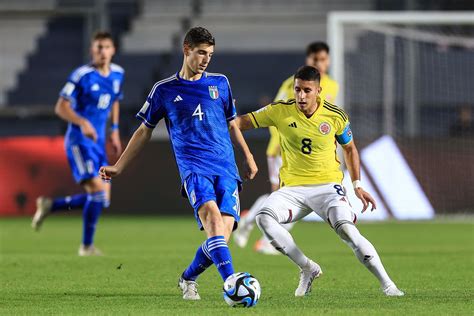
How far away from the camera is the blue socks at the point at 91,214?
1119cm

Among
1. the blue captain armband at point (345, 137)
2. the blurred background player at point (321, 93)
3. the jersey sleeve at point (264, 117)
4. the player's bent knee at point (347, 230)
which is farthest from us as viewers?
the blurred background player at point (321, 93)

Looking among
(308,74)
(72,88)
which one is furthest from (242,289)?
(72,88)

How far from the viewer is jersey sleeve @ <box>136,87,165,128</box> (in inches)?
280

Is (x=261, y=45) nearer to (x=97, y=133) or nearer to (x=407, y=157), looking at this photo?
(x=407, y=157)

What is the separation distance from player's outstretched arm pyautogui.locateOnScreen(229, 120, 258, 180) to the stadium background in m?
11.0

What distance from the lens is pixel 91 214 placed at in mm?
11258

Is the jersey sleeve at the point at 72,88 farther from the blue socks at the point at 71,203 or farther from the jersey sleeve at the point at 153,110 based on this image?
the jersey sleeve at the point at 153,110

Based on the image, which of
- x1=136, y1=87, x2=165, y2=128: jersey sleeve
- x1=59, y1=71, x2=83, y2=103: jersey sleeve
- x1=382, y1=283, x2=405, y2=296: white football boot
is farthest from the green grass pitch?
x1=59, y1=71, x2=83, y2=103: jersey sleeve

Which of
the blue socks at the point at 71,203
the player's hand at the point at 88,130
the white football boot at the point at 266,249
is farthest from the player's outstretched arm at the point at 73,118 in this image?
the white football boot at the point at 266,249

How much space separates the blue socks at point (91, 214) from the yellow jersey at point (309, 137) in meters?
3.68

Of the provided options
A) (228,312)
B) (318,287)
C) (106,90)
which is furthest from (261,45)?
(228,312)

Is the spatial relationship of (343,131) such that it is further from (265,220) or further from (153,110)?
(153,110)

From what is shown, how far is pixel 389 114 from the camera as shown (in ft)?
63.0

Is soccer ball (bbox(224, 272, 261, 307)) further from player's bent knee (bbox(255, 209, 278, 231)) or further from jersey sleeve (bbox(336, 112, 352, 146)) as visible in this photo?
jersey sleeve (bbox(336, 112, 352, 146))
